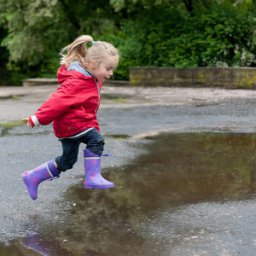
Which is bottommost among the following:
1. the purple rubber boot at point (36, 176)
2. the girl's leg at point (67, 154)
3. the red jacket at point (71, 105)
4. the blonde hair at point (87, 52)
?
the purple rubber boot at point (36, 176)

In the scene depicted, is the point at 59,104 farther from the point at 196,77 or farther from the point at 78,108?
the point at 196,77

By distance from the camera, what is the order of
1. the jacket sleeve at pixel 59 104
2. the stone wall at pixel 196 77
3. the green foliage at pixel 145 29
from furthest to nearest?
the green foliage at pixel 145 29 < the stone wall at pixel 196 77 < the jacket sleeve at pixel 59 104

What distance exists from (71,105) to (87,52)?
0.47 metres

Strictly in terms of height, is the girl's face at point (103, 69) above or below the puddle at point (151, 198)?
above

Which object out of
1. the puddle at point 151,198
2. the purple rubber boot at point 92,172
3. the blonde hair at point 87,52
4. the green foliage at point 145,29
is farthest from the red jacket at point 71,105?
the green foliage at point 145,29

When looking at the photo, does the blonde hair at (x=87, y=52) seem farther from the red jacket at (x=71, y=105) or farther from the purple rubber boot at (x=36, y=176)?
the purple rubber boot at (x=36, y=176)

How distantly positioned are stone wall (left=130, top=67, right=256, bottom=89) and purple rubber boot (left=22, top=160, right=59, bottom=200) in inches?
307

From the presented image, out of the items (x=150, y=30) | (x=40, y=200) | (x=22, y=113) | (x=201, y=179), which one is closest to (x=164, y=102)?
(x=22, y=113)

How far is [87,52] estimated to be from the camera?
4.70 meters

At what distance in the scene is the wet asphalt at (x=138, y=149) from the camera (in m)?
3.97

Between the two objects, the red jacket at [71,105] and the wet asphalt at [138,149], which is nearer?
the wet asphalt at [138,149]

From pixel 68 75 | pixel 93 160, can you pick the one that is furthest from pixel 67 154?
pixel 68 75

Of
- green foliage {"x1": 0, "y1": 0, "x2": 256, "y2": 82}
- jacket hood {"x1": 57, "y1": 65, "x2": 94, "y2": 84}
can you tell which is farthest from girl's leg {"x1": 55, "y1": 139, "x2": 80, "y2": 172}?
green foliage {"x1": 0, "y1": 0, "x2": 256, "y2": 82}

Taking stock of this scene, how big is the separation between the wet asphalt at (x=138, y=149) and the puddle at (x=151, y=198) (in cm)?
5
